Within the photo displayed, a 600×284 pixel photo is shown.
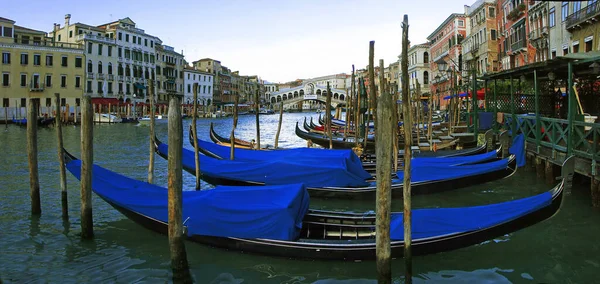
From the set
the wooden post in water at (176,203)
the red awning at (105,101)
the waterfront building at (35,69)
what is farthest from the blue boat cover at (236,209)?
the red awning at (105,101)

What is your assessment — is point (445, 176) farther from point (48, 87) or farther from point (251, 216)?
point (48, 87)

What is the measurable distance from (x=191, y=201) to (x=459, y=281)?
9.05 ft

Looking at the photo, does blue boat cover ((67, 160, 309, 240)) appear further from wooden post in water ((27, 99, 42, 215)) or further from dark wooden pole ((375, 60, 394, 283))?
wooden post in water ((27, 99, 42, 215))

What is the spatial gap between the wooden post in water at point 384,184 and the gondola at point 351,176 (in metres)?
3.55

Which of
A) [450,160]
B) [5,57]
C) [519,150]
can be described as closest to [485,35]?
[519,150]

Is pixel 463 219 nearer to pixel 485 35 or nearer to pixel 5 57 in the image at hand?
pixel 485 35

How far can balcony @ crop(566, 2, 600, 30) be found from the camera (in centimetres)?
A: 1302

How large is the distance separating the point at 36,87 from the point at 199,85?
22.5 metres

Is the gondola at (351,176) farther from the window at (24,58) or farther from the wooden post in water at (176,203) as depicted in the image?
the window at (24,58)

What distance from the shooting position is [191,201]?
4.80 metres

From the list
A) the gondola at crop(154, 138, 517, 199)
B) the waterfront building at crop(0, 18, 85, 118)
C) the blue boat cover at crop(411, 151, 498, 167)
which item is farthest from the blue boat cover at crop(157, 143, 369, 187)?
the waterfront building at crop(0, 18, 85, 118)

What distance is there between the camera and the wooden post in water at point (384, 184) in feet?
11.4

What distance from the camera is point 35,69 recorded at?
3170 cm

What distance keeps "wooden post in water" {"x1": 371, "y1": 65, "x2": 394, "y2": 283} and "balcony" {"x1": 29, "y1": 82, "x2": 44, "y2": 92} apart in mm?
33842
